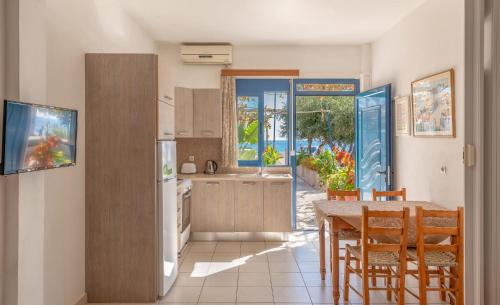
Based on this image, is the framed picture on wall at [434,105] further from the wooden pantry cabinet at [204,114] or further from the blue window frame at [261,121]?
the wooden pantry cabinet at [204,114]

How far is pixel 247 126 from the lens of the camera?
647 cm

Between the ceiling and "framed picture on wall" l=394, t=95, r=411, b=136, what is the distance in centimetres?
101

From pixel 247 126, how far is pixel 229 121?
0.35m

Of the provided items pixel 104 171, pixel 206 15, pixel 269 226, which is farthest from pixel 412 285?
pixel 206 15

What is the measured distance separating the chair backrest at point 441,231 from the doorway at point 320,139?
334 centimetres

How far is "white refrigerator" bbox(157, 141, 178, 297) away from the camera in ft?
12.0

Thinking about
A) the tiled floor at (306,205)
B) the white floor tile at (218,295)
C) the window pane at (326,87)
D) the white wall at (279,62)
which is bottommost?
the white floor tile at (218,295)

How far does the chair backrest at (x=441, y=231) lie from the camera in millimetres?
3074

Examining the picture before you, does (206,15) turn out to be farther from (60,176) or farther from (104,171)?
(60,176)

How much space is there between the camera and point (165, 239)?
12.3 ft

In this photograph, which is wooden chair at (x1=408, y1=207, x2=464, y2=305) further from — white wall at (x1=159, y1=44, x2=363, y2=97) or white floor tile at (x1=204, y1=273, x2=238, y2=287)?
white wall at (x1=159, y1=44, x2=363, y2=97)

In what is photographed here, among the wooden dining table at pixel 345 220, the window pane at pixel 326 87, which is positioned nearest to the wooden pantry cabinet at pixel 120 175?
the wooden dining table at pixel 345 220

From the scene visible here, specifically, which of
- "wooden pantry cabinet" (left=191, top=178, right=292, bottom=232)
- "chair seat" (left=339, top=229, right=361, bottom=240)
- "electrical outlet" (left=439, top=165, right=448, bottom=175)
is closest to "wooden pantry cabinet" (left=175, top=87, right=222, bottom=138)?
"wooden pantry cabinet" (left=191, top=178, right=292, bottom=232)
